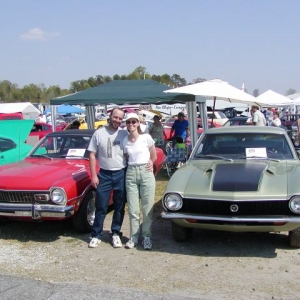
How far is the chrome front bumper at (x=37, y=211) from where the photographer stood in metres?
5.71

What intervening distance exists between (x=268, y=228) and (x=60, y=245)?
109 inches

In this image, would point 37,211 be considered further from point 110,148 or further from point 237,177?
point 237,177

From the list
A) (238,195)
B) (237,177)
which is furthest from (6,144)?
(238,195)

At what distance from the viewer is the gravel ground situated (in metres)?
4.38

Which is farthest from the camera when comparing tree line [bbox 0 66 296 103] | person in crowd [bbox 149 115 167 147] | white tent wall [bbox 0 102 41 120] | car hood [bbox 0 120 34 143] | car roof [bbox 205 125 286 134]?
tree line [bbox 0 66 296 103]

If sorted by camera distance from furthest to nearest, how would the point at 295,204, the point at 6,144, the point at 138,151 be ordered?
the point at 6,144 < the point at 138,151 < the point at 295,204

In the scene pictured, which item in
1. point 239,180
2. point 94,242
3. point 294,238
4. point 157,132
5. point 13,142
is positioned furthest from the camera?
point 157,132

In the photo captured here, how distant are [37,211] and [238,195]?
267 centimetres

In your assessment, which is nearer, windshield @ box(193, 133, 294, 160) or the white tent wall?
windshield @ box(193, 133, 294, 160)

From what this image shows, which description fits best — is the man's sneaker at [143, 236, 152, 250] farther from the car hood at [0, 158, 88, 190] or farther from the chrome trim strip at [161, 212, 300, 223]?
the car hood at [0, 158, 88, 190]

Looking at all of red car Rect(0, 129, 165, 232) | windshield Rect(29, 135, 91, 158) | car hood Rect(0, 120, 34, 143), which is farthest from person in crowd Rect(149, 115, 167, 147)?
red car Rect(0, 129, 165, 232)

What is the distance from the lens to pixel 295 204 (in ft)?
15.9

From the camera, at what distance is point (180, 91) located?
420 inches

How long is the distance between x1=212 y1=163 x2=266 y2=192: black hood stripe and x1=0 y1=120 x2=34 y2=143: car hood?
6.44 meters
